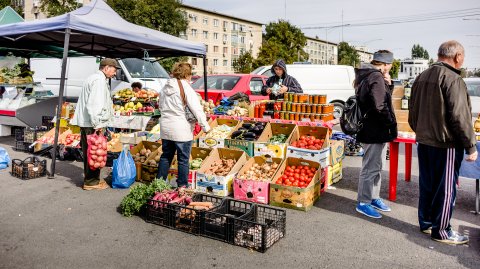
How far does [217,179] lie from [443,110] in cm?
312

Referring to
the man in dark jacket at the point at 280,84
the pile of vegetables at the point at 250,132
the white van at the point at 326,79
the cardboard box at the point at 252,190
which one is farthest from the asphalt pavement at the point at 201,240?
the white van at the point at 326,79


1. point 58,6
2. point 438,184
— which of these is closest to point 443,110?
point 438,184

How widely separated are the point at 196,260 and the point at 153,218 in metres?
1.14

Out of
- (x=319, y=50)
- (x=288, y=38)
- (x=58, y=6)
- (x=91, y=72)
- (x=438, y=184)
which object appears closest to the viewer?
(x=438, y=184)

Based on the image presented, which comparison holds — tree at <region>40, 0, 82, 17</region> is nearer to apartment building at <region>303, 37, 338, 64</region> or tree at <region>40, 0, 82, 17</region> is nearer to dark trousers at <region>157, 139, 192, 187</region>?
dark trousers at <region>157, 139, 192, 187</region>

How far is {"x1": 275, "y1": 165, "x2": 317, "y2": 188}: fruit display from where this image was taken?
18.2ft

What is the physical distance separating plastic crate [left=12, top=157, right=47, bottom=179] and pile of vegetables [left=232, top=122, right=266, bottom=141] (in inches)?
131

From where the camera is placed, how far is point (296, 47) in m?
62.7

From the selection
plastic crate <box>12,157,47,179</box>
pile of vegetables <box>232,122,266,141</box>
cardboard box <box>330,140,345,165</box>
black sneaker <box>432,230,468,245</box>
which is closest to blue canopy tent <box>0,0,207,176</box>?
plastic crate <box>12,157,47,179</box>

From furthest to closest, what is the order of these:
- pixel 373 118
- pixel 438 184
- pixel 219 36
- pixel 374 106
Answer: pixel 219 36, pixel 373 118, pixel 374 106, pixel 438 184

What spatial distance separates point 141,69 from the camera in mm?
13344

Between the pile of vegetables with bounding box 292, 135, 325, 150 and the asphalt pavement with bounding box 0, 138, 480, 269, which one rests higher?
the pile of vegetables with bounding box 292, 135, 325, 150

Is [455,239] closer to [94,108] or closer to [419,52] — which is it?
[94,108]

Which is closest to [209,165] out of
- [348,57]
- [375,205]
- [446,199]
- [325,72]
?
[375,205]
